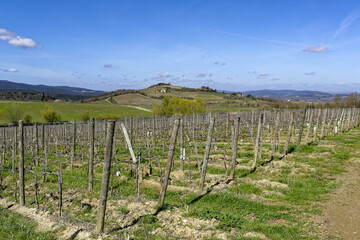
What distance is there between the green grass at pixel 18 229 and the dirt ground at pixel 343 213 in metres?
5.66

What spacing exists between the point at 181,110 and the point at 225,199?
1964 inches

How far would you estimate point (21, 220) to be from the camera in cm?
579

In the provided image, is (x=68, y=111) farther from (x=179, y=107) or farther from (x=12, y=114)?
(x=179, y=107)

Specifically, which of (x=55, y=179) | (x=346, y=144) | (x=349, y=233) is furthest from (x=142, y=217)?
(x=346, y=144)

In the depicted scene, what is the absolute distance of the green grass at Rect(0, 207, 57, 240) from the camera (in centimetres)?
512

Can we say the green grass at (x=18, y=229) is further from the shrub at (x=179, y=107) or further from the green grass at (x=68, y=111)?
the green grass at (x=68, y=111)

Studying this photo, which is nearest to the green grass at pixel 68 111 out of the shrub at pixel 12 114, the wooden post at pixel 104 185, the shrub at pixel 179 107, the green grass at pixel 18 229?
the shrub at pixel 12 114

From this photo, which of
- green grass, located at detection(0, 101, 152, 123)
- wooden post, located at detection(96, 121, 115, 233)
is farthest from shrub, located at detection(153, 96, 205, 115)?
wooden post, located at detection(96, 121, 115, 233)

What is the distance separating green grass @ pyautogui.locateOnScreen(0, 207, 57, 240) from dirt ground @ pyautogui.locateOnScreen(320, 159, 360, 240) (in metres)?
5.66

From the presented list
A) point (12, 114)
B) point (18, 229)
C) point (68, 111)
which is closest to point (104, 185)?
point (18, 229)

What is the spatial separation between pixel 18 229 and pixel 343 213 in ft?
24.2

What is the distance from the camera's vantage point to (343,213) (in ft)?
19.2

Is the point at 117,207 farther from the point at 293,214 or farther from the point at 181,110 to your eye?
the point at 181,110

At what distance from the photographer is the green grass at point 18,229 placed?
5117 mm
